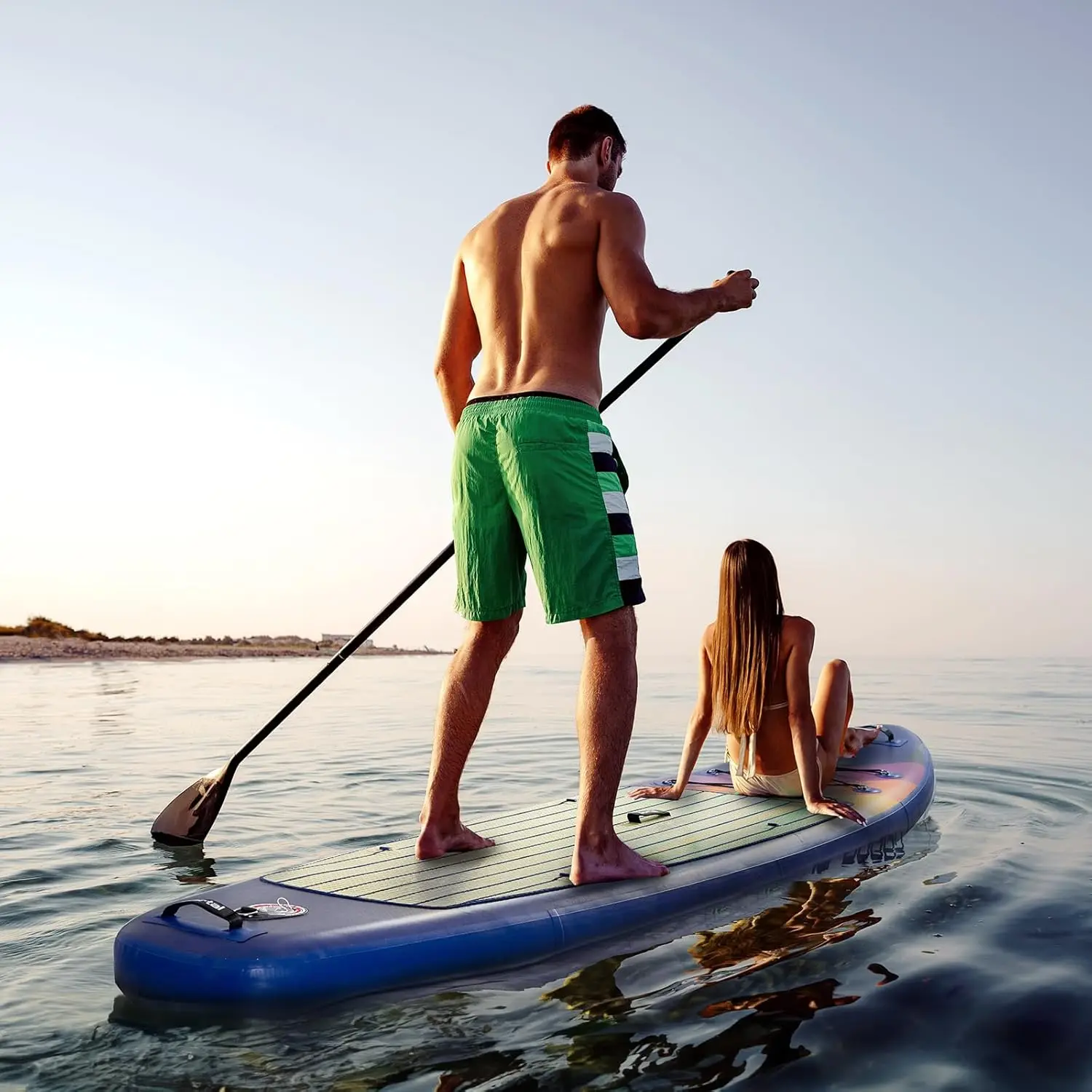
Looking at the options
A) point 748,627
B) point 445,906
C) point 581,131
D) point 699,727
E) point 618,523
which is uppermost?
point 581,131

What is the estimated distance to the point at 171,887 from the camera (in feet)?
12.1

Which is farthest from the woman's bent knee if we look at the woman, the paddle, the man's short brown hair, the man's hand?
the man's short brown hair

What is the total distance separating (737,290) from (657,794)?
2.21 m

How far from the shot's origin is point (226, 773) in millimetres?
4363

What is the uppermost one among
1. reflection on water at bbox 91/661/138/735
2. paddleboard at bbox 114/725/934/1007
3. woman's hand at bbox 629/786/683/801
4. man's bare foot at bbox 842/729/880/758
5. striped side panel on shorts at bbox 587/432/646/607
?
striped side panel on shorts at bbox 587/432/646/607

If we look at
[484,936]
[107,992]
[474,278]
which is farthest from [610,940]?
[474,278]

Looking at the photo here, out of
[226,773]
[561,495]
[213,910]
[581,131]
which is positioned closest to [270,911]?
[213,910]

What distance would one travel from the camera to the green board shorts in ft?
10.3

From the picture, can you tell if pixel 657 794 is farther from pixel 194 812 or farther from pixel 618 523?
pixel 194 812

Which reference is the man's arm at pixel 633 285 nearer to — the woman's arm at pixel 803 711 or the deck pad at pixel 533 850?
the woman's arm at pixel 803 711

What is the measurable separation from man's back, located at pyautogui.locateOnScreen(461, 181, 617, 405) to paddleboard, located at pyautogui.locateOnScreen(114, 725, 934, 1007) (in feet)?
5.04

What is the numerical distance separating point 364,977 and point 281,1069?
1.37 ft

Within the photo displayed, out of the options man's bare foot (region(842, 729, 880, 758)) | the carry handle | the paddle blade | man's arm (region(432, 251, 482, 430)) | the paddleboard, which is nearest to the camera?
the paddleboard

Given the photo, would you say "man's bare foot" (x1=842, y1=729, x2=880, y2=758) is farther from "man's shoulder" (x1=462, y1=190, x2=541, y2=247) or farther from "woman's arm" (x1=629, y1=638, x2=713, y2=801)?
"man's shoulder" (x1=462, y1=190, x2=541, y2=247)
